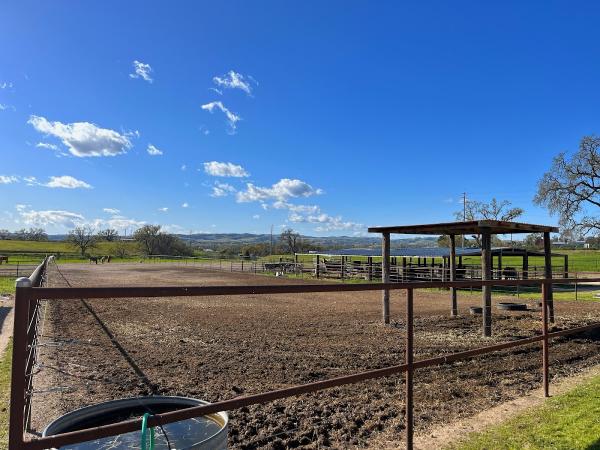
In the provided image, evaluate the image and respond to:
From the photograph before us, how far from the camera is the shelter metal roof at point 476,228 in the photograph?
34.2ft

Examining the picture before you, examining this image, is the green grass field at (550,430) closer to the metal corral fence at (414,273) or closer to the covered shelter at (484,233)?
the covered shelter at (484,233)

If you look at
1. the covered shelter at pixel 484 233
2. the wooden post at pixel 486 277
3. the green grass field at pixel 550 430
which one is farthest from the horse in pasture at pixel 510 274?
the green grass field at pixel 550 430

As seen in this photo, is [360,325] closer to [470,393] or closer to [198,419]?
[470,393]

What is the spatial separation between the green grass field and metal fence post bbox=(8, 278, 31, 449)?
3401 millimetres

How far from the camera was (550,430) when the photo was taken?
4.30 m

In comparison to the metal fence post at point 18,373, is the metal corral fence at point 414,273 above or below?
below

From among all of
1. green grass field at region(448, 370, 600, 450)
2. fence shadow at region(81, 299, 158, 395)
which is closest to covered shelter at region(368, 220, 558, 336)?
green grass field at region(448, 370, 600, 450)

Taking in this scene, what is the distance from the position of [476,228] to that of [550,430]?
8.15 m

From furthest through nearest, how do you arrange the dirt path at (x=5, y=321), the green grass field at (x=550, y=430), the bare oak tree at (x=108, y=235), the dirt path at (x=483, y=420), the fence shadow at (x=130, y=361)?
the bare oak tree at (x=108, y=235) < the dirt path at (x=5, y=321) < the fence shadow at (x=130, y=361) < the dirt path at (x=483, y=420) < the green grass field at (x=550, y=430)

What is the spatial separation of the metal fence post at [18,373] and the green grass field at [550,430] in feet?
11.2

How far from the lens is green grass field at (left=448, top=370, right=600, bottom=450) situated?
3977mm

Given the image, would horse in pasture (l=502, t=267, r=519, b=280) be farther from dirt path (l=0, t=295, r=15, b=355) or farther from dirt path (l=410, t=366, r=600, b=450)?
dirt path (l=0, t=295, r=15, b=355)

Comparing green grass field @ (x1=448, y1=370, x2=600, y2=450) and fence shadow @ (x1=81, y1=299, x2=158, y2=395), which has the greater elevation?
green grass field @ (x1=448, y1=370, x2=600, y2=450)

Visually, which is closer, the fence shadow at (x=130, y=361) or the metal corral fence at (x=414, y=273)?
the fence shadow at (x=130, y=361)
